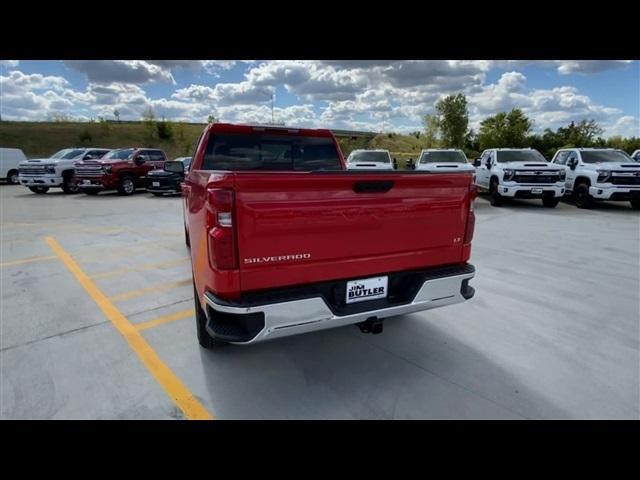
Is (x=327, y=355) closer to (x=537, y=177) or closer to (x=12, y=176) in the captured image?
(x=537, y=177)

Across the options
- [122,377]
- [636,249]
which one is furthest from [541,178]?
[122,377]

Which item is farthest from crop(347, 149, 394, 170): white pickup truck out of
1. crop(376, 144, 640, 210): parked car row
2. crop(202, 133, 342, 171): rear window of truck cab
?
crop(202, 133, 342, 171): rear window of truck cab

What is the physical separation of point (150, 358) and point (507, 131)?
169ft

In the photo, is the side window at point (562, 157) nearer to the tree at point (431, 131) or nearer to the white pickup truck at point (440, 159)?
the white pickup truck at point (440, 159)

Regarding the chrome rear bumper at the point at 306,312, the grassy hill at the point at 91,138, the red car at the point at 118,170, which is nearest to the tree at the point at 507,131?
the grassy hill at the point at 91,138

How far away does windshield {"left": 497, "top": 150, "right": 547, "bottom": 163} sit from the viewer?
1250cm

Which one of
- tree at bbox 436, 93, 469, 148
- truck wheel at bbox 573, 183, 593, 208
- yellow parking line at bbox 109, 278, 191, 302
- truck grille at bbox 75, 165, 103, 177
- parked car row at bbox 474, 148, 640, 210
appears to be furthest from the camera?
tree at bbox 436, 93, 469, 148

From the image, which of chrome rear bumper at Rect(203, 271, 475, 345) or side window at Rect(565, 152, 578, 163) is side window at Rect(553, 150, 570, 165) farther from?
chrome rear bumper at Rect(203, 271, 475, 345)

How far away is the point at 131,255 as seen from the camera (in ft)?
→ 20.4

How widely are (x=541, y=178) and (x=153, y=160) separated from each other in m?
16.4

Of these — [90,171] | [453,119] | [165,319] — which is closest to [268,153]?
[165,319]

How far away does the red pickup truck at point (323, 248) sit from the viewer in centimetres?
212

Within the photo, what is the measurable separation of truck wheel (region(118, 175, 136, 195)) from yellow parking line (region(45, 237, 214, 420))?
12.1 meters
